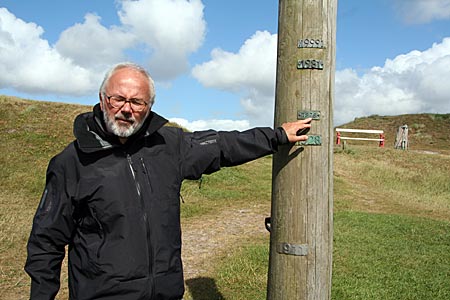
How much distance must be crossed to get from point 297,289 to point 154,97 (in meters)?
1.56

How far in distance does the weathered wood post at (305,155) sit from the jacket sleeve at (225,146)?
148 millimetres

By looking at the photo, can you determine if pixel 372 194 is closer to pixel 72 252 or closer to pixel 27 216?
pixel 27 216

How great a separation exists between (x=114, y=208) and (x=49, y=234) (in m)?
0.41

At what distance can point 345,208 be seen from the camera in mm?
12008

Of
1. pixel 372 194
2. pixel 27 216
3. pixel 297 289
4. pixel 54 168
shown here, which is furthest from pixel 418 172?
pixel 54 168

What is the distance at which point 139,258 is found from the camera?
8.32 ft

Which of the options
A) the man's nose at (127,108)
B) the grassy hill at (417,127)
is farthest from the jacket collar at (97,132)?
the grassy hill at (417,127)

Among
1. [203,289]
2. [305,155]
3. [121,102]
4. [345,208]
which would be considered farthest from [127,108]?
[345,208]

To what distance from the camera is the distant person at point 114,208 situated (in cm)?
254

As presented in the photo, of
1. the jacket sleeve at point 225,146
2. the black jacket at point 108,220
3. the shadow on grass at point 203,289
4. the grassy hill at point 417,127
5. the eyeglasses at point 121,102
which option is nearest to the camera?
the black jacket at point 108,220

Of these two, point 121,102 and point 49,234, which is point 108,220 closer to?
point 49,234

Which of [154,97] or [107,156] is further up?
[154,97]

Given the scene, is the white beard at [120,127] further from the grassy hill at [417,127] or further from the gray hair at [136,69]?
the grassy hill at [417,127]

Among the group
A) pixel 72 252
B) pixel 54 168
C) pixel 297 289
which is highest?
pixel 54 168
